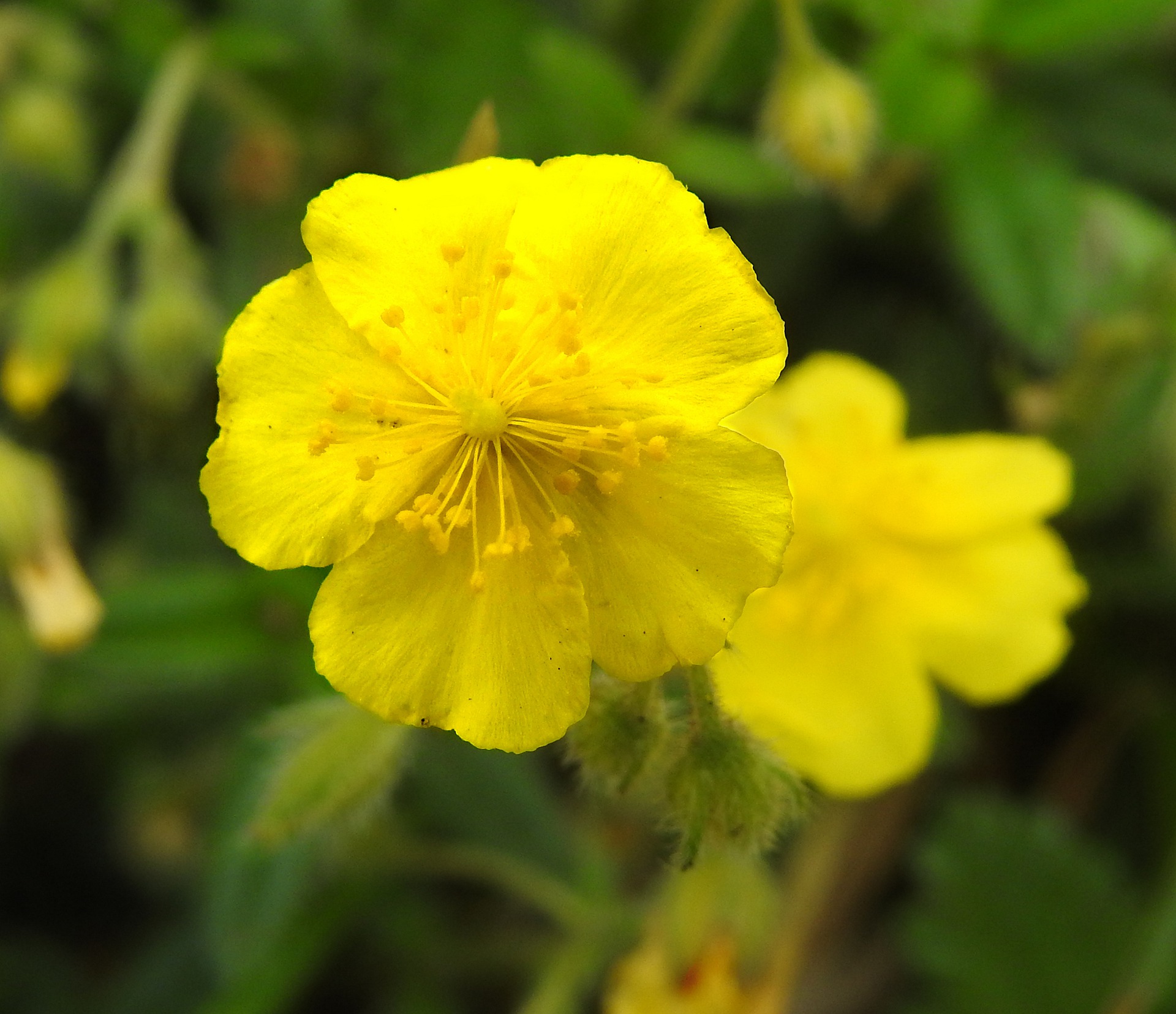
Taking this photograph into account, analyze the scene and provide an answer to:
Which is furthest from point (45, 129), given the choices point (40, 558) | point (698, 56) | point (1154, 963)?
point (1154, 963)

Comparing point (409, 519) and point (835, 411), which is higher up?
point (409, 519)

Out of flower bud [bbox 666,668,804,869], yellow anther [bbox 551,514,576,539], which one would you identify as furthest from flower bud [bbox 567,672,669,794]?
yellow anther [bbox 551,514,576,539]

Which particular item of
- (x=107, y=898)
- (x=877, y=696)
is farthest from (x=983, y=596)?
(x=107, y=898)

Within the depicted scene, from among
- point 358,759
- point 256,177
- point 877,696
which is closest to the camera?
point 358,759

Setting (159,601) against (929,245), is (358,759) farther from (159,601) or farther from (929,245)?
(929,245)

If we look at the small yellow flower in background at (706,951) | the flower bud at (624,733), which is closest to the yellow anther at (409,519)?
the flower bud at (624,733)

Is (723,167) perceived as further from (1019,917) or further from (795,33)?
(1019,917)
